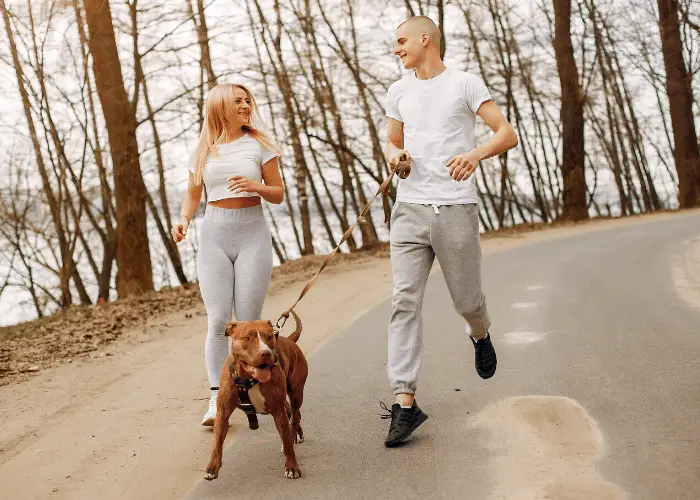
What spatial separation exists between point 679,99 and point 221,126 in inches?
1050

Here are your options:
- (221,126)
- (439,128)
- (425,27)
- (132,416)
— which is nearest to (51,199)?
(132,416)

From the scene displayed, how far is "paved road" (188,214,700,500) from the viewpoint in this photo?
4.25 metres

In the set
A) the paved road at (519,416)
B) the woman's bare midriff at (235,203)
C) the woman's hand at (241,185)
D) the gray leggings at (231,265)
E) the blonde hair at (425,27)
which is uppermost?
the blonde hair at (425,27)

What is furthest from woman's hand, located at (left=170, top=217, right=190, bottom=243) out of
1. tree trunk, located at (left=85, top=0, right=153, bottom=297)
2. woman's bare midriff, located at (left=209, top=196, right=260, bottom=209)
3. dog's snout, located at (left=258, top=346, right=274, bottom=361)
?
tree trunk, located at (left=85, top=0, right=153, bottom=297)

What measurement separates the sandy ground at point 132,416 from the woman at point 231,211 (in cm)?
87

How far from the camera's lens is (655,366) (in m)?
6.42

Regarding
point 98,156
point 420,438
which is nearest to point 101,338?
point 420,438

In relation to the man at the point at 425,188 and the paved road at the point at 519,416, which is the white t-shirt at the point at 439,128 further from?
the paved road at the point at 519,416

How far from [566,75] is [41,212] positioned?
20.0 m

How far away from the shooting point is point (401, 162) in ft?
16.3

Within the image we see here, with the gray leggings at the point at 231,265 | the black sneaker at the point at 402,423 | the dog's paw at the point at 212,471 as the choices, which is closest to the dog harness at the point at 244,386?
the dog's paw at the point at 212,471

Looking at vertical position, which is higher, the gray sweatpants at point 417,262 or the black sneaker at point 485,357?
the gray sweatpants at point 417,262

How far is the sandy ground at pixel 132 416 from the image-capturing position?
16.1 ft

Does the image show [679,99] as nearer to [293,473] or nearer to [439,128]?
[439,128]
